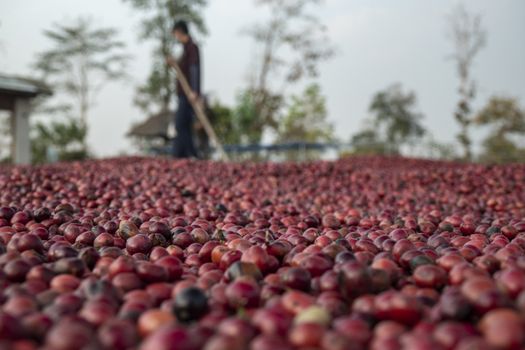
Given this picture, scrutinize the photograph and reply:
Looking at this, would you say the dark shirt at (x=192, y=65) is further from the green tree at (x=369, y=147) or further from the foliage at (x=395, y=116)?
the foliage at (x=395, y=116)

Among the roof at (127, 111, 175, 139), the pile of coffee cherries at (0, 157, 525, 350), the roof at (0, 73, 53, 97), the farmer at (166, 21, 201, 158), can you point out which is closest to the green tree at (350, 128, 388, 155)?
the roof at (127, 111, 175, 139)

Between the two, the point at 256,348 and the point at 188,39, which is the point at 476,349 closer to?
the point at 256,348

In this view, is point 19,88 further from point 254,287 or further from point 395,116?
point 395,116

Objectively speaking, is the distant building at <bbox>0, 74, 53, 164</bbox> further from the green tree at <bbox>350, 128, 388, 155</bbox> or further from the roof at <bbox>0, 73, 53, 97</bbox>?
the green tree at <bbox>350, 128, 388, 155</bbox>

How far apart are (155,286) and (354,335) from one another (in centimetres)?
73

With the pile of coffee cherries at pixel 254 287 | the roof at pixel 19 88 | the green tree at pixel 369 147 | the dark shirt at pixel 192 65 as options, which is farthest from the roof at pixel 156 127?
the pile of coffee cherries at pixel 254 287

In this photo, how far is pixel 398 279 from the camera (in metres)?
1.78

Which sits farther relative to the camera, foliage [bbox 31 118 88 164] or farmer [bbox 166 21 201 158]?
foliage [bbox 31 118 88 164]

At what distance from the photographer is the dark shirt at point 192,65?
9961 mm

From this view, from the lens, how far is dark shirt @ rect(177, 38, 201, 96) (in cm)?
996

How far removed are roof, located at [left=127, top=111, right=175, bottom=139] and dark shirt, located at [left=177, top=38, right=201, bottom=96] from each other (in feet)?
50.4

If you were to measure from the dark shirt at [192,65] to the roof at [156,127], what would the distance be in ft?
50.4

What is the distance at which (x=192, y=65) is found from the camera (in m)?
9.97

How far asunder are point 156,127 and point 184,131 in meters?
16.0
